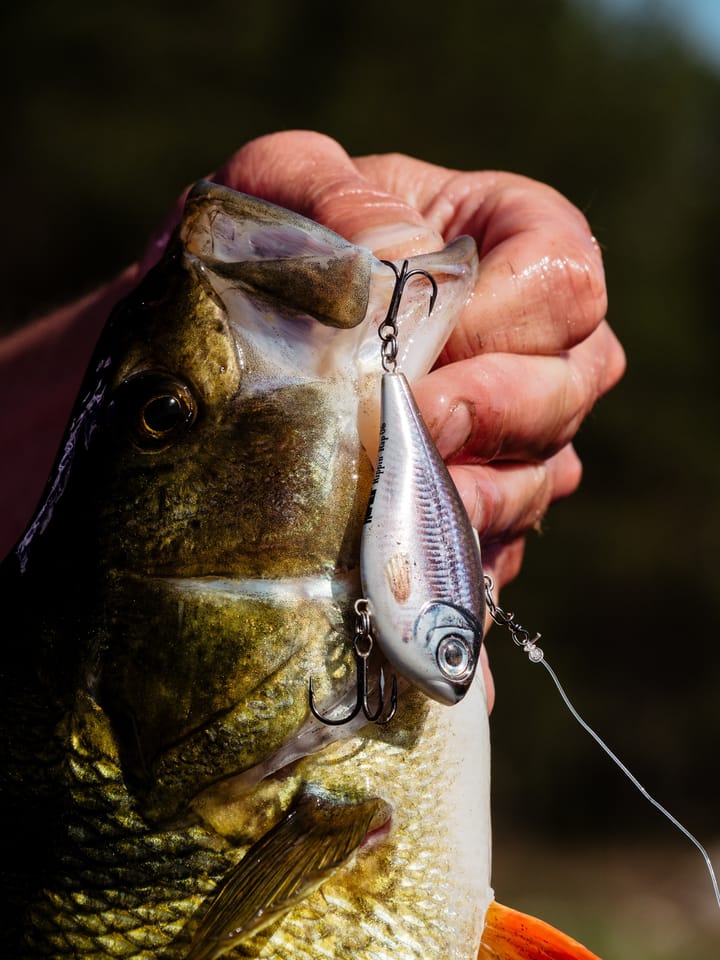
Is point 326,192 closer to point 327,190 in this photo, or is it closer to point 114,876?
point 327,190

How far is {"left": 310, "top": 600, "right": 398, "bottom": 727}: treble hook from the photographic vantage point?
4.79 ft

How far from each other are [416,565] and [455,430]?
50cm

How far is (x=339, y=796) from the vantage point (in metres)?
1.53

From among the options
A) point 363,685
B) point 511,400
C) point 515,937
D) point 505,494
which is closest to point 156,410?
point 363,685

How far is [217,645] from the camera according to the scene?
1485mm

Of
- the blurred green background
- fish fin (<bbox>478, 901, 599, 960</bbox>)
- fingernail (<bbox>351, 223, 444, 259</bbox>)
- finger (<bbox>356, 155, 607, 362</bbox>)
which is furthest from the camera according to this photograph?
the blurred green background

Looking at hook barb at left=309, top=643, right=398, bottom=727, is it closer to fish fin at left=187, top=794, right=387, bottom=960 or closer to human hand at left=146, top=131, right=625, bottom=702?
fish fin at left=187, top=794, right=387, bottom=960

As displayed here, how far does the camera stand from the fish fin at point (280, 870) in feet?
4.67

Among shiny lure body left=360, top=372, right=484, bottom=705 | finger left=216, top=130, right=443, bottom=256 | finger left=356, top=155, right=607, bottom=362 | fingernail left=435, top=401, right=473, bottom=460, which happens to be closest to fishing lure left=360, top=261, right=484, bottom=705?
shiny lure body left=360, top=372, right=484, bottom=705

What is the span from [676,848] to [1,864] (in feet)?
52.4

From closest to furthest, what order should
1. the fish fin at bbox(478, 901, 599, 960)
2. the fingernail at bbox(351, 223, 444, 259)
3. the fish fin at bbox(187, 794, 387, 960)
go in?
the fish fin at bbox(187, 794, 387, 960) → the fish fin at bbox(478, 901, 599, 960) → the fingernail at bbox(351, 223, 444, 259)

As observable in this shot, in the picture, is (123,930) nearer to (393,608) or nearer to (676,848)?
(393,608)

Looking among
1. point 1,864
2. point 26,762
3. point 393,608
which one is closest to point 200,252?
point 393,608

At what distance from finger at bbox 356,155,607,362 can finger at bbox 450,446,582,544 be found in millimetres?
243
